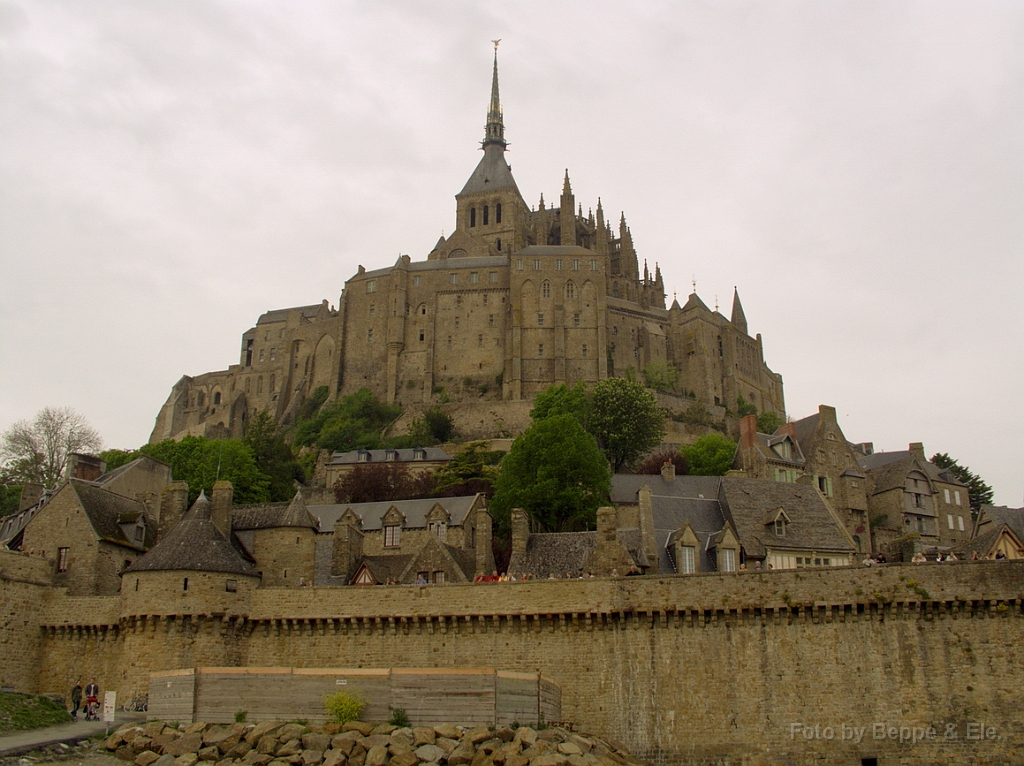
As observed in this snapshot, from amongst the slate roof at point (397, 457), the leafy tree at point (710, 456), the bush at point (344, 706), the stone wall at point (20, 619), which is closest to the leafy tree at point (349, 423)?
the slate roof at point (397, 457)

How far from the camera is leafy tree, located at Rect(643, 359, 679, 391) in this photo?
4218 inches

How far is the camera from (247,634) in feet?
123

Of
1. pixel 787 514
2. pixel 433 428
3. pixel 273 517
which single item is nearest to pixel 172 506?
pixel 273 517

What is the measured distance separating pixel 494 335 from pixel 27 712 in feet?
256

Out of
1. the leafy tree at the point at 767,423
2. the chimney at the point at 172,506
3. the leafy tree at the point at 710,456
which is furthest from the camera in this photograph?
the leafy tree at the point at 767,423

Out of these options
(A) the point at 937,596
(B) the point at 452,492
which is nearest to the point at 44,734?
(A) the point at 937,596

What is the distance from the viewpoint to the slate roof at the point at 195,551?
37.1 metres

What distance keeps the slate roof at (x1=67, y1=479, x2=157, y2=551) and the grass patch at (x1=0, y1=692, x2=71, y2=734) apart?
6.79 m

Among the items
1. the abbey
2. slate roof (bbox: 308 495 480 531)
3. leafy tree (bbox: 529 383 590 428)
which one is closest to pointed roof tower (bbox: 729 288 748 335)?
the abbey

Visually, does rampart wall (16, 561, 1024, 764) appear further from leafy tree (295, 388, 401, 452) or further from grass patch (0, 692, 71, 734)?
leafy tree (295, 388, 401, 452)

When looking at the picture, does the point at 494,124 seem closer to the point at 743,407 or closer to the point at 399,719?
the point at 743,407

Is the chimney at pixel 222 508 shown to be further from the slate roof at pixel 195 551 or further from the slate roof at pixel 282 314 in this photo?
the slate roof at pixel 282 314

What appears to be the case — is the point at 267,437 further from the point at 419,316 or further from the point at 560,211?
the point at 560,211

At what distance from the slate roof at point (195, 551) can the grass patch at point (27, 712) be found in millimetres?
5083
